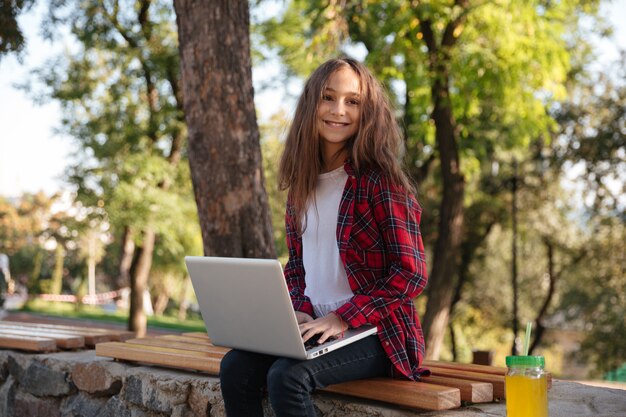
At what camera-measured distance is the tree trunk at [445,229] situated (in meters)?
10.3

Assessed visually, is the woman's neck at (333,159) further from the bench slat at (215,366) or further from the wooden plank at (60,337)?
the wooden plank at (60,337)

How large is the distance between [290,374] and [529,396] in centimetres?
74

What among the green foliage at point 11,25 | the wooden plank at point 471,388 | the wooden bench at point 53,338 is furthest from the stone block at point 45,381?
the green foliage at point 11,25

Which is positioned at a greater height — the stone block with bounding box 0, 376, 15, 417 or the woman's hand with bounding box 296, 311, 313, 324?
the woman's hand with bounding box 296, 311, 313, 324

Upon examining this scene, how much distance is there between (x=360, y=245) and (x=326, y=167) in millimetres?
405

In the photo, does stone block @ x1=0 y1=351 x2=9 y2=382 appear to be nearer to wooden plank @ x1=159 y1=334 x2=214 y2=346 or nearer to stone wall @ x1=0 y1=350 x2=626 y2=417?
stone wall @ x1=0 y1=350 x2=626 y2=417

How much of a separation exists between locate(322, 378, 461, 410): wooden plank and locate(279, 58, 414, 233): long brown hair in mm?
647

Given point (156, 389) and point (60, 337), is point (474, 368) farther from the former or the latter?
point (60, 337)

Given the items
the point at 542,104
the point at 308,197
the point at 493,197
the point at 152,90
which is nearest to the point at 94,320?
the point at 152,90

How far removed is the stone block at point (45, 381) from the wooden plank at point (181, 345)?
41 centimetres

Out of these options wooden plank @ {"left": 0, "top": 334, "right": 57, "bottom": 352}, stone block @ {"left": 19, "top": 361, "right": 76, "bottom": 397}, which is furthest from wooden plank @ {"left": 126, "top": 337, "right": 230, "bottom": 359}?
wooden plank @ {"left": 0, "top": 334, "right": 57, "bottom": 352}

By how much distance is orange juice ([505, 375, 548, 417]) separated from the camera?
7.68ft

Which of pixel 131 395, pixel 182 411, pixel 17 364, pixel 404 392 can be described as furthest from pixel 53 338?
pixel 404 392

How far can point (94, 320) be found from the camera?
19078mm
